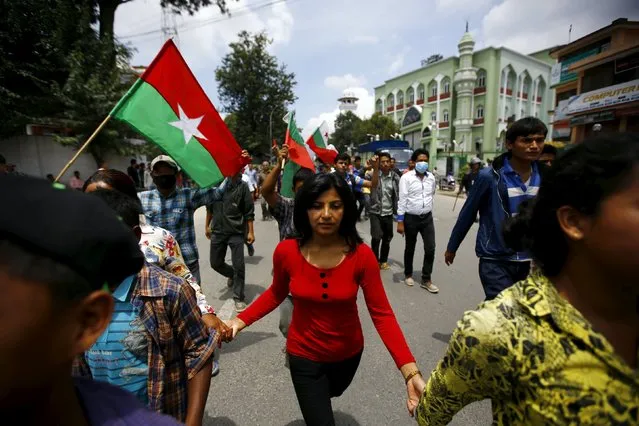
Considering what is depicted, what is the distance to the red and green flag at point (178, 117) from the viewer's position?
271 cm

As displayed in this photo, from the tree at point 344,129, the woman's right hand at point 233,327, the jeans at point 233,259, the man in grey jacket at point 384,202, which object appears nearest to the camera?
the woman's right hand at point 233,327

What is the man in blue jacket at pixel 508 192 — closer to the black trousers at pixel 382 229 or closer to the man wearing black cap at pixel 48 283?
the man wearing black cap at pixel 48 283

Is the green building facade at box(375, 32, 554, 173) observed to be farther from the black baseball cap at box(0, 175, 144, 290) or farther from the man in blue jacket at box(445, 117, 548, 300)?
the black baseball cap at box(0, 175, 144, 290)

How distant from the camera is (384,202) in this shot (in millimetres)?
5855

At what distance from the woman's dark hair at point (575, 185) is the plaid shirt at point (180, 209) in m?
2.82

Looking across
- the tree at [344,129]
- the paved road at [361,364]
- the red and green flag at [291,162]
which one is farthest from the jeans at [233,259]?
the tree at [344,129]

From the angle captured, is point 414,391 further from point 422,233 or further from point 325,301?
point 422,233

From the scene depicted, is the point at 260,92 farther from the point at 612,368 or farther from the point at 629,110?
the point at 612,368

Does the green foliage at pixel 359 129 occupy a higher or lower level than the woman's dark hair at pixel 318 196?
higher

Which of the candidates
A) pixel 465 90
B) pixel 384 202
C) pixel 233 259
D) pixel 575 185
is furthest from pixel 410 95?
pixel 575 185

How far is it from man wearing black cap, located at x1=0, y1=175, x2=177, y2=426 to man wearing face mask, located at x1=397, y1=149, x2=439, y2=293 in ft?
15.8

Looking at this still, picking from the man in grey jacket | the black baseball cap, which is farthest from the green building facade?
the black baseball cap

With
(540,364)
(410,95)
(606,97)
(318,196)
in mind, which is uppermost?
(410,95)

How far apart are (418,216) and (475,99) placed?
42.7m
